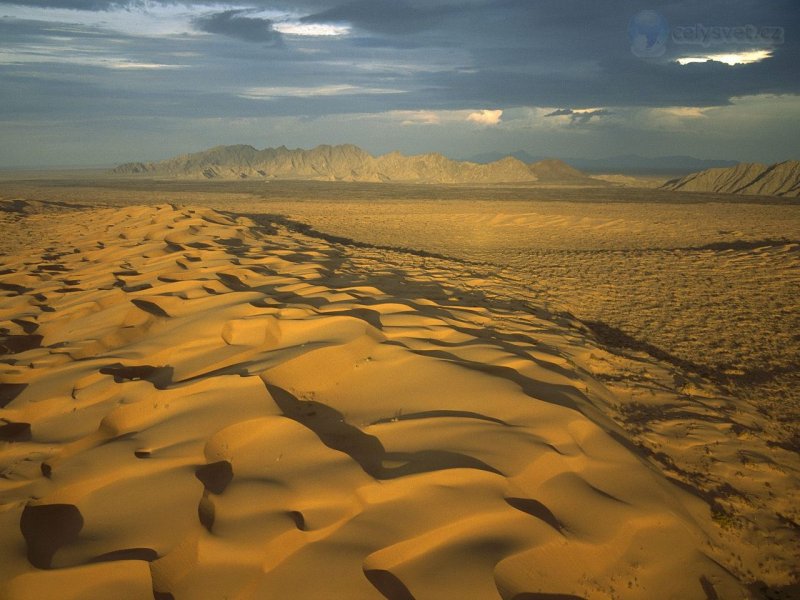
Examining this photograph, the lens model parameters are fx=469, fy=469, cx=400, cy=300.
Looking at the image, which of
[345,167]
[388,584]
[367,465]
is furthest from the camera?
[345,167]

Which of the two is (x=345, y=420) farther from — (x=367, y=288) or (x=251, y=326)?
(x=367, y=288)

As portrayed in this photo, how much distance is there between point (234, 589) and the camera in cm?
133

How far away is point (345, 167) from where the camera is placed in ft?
301

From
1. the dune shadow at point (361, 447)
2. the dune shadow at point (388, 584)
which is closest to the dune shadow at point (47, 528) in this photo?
the dune shadow at point (361, 447)

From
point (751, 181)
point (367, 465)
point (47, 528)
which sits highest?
point (751, 181)

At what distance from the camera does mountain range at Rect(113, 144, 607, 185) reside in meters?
73.2

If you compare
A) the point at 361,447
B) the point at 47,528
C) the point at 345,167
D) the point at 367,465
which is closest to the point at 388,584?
the point at 367,465

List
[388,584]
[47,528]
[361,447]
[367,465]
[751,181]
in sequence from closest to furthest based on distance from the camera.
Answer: [388,584] → [47,528] → [367,465] → [361,447] → [751,181]

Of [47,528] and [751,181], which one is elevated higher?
[751,181]

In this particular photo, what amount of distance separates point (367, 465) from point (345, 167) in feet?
310

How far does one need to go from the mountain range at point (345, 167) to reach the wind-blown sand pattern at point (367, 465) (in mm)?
61832

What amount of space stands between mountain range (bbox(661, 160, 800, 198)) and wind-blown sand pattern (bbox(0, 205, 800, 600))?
42.4 m

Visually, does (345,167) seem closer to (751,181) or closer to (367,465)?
(751,181)

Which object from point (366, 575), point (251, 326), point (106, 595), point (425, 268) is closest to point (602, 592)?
point (366, 575)
